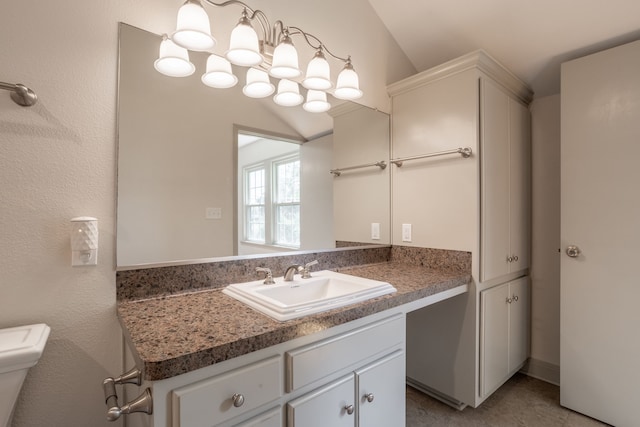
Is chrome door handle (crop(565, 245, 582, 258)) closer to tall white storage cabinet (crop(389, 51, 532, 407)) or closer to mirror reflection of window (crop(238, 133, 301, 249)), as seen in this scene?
tall white storage cabinet (crop(389, 51, 532, 407))

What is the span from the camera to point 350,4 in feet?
6.12

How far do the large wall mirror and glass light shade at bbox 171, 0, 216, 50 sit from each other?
0.57ft

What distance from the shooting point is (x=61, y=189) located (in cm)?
101

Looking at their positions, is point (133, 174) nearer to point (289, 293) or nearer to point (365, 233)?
point (289, 293)

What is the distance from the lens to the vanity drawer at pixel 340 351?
0.92 meters

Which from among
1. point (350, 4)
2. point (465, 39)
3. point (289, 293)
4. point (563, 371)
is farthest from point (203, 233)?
point (563, 371)

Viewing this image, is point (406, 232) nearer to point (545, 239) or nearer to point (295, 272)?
point (295, 272)

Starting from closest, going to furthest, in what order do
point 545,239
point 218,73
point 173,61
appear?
point 173,61, point 218,73, point 545,239

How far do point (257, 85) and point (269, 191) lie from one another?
0.51 meters

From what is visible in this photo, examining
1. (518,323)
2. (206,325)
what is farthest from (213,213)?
(518,323)

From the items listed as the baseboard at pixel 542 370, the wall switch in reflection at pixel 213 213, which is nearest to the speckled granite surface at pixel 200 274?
the wall switch in reflection at pixel 213 213

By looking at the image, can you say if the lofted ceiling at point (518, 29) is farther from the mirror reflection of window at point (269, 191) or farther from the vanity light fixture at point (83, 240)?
the vanity light fixture at point (83, 240)

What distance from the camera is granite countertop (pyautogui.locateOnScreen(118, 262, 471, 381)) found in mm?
723

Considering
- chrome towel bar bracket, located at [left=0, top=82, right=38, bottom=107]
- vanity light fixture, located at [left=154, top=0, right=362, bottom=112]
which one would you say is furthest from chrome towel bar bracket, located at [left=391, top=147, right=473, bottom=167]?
chrome towel bar bracket, located at [left=0, top=82, right=38, bottom=107]
